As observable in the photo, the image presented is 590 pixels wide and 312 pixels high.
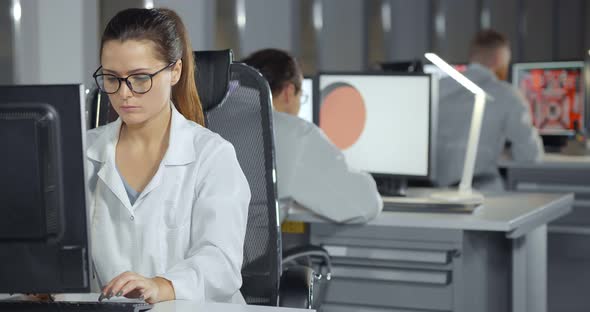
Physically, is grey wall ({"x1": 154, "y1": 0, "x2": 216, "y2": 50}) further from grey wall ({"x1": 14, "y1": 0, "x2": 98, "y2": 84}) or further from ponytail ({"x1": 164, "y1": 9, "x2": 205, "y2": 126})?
ponytail ({"x1": 164, "y1": 9, "x2": 205, "y2": 126})

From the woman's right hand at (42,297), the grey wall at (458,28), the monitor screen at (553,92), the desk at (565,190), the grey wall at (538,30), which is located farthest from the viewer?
the grey wall at (538,30)

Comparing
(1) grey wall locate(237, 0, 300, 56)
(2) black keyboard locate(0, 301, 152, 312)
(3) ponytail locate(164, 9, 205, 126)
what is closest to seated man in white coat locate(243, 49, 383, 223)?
(3) ponytail locate(164, 9, 205, 126)

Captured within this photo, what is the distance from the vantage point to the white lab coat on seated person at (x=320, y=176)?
10.3 ft

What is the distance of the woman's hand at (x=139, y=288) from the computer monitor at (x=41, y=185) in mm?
135

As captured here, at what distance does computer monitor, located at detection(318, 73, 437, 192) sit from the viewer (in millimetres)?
3613

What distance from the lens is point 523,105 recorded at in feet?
16.5

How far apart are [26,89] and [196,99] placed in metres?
0.71

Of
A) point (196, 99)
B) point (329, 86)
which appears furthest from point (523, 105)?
point (196, 99)

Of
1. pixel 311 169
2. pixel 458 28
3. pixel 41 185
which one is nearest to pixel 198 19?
pixel 311 169

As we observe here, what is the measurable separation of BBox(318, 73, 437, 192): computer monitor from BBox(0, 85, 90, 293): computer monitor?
2.26m

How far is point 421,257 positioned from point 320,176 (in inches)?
17.0

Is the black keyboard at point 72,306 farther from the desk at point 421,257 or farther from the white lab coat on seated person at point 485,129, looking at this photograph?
the white lab coat on seated person at point 485,129

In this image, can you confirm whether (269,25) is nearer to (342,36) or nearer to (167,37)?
(342,36)

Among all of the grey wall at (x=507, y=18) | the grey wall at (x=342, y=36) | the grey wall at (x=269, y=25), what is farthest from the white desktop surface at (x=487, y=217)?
the grey wall at (x=507, y=18)
